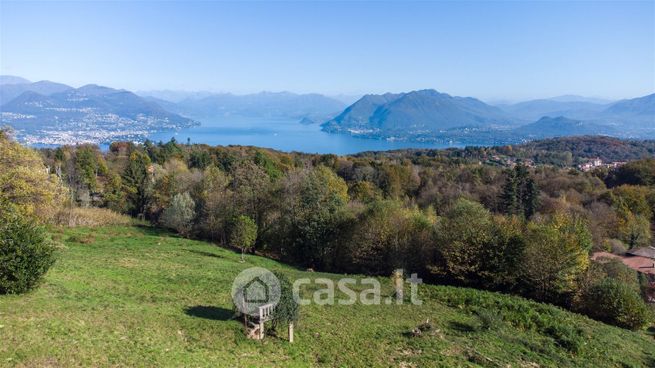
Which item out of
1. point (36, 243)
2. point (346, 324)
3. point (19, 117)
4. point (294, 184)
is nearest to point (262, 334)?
point (346, 324)

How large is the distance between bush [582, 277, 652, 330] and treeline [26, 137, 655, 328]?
0.06 m

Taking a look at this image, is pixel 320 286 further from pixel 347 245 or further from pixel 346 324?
pixel 347 245

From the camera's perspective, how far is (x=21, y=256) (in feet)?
43.2

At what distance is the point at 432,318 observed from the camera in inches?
704

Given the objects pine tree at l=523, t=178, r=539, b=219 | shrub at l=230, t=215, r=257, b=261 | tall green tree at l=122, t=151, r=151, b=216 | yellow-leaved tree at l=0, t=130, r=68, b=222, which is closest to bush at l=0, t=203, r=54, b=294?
yellow-leaved tree at l=0, t=130, r=68, b=222

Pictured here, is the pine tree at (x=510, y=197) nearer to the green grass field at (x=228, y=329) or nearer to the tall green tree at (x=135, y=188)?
the green grass field at (x=228, y=329)

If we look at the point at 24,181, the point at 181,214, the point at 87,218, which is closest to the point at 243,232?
the point at 181,214

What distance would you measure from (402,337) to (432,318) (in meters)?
3.55

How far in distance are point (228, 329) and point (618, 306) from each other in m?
20.4

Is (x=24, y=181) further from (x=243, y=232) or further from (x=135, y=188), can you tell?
(x=135, y=188)

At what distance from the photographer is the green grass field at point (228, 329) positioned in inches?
431

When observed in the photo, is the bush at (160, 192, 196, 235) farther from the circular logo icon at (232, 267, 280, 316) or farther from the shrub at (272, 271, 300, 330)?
the shrub at (272, 271, 300, 330)

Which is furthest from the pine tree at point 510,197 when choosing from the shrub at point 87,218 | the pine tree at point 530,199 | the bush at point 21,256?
the bush at point 21,256

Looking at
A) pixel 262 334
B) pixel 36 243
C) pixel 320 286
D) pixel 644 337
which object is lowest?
pixel 644 337
